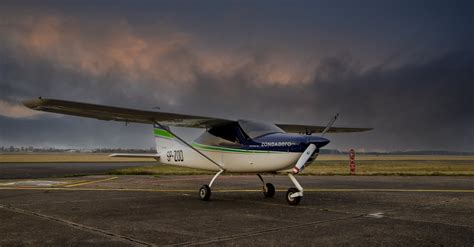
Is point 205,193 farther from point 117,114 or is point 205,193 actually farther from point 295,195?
point 117,114

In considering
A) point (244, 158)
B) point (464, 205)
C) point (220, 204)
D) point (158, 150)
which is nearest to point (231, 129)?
point (244, 158)

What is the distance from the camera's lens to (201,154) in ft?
38.1

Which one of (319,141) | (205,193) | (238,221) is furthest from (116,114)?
(319,141)

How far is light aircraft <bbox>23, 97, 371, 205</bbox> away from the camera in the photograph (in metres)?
8.92

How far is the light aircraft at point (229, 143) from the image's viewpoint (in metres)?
8.92

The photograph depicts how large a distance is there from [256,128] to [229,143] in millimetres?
995

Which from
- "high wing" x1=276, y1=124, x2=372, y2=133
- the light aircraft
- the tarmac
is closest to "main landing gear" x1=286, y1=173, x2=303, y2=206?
the light aircraft

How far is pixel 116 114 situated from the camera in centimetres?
1053

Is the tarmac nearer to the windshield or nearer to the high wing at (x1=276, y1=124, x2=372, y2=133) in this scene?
the windshield

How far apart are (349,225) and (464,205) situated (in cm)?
447

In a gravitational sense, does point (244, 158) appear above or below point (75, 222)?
above

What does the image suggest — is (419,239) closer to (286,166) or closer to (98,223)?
(286,166)

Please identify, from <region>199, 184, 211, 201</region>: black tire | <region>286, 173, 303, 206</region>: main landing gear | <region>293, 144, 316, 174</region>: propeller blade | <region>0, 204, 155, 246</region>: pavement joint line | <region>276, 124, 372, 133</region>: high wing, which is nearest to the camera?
<region>0, 204, 155, 246</region>: pavement joint line

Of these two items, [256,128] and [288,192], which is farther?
[256,128]
